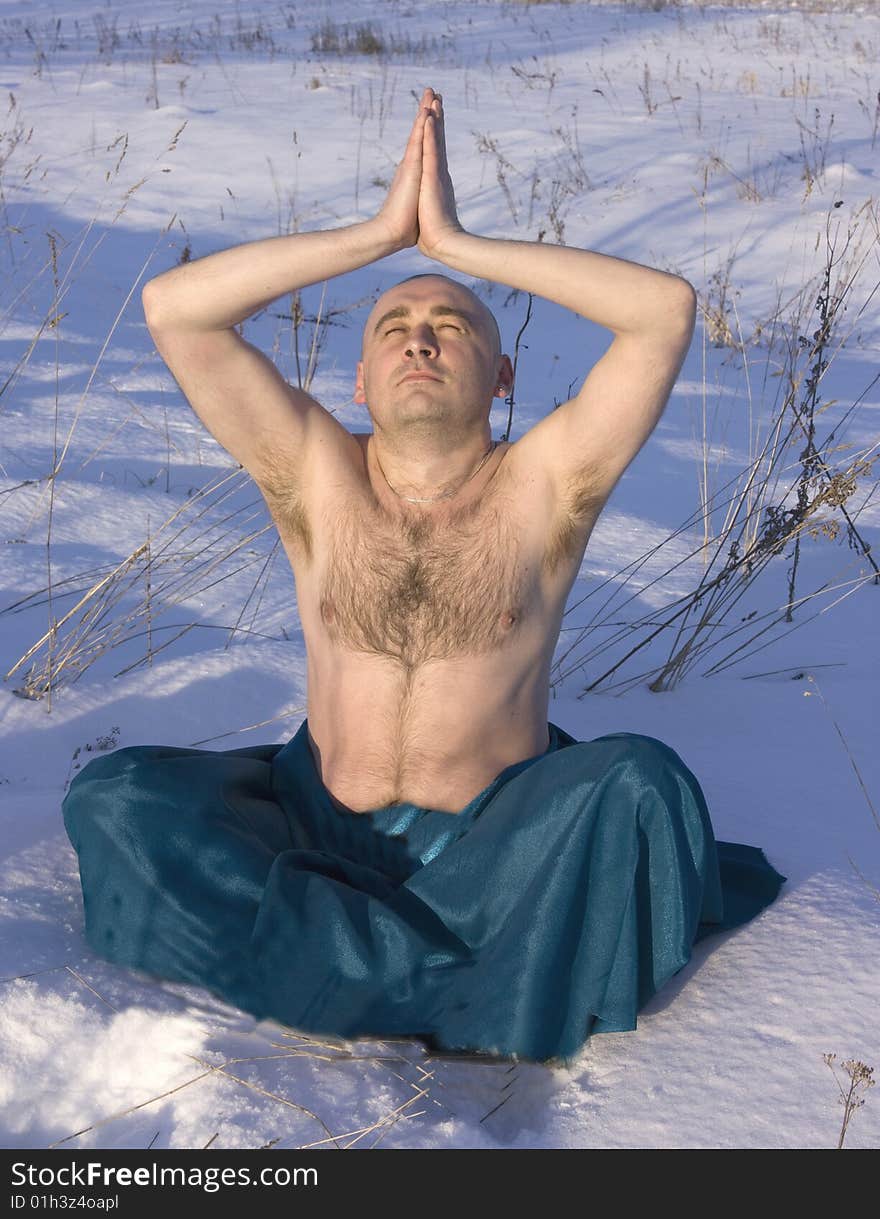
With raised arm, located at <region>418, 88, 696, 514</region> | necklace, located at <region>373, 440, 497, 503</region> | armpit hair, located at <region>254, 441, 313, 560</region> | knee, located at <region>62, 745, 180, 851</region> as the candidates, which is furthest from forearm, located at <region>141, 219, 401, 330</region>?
knee, located at <region>62, 745, 180, 851</region>

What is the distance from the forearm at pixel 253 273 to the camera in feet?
8.04

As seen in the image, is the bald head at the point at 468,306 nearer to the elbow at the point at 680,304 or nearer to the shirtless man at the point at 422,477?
the shirtless man at the point at 422,477

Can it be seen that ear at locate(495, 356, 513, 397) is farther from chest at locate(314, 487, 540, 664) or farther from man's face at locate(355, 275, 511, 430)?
chest at locate(314, 487, 540, 664)

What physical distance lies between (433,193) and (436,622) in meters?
0.81

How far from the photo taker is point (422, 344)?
8.50ft

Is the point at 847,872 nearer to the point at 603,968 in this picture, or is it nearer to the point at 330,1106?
the point at 603,968

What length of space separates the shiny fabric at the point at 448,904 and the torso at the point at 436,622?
0.14 m

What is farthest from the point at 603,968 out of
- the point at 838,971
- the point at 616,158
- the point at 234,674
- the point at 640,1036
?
the point at 616,158

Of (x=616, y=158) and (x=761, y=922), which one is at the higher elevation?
(x=616, y=158)

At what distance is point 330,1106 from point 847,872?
121 centimetres

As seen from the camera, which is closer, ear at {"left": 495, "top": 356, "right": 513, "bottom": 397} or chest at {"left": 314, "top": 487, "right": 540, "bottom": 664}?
chest at {"left": 314, "top": 487, "right": 540, "bottom": 664}

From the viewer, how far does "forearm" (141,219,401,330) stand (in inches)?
96.5

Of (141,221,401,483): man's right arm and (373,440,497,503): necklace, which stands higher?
(141,221,401,483): man's right arm

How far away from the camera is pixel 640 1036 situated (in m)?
2.33
